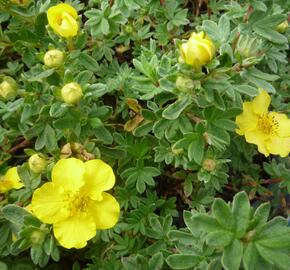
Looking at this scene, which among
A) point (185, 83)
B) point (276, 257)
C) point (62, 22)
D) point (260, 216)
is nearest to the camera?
point (276, 257)

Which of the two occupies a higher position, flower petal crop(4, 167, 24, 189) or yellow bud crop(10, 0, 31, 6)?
yellow bud crop(10, 0, 31, 6)

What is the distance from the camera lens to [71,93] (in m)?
1.47

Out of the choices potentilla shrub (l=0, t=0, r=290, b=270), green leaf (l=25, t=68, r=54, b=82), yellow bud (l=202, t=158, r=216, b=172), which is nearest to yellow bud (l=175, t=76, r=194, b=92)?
potentilla shrub (l=0, t=0, r=290, b=270)

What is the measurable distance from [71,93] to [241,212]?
62cm

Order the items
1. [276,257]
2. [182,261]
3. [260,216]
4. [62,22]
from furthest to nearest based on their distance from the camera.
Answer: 1. [62,22]
2. [182,261]
3. [260,216]
4. [276,257]

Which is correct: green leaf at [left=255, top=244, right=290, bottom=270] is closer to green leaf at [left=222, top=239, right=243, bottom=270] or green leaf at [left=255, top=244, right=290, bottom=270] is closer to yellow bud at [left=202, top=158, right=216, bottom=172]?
green leaf at [left=222, top=239, right=243, bottom=270]

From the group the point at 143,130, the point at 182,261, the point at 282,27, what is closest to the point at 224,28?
the point at 282,27

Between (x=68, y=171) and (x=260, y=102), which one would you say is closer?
(x=68, y=171)

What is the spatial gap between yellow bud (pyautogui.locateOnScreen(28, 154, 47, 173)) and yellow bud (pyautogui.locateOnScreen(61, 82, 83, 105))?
20 centimetres

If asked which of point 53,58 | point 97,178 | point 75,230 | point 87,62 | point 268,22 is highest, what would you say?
point 268,22

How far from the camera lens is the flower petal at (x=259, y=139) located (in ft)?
5.98

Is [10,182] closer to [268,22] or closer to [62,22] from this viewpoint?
[62,22]

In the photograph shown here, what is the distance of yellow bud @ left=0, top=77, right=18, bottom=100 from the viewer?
1679 millimetres

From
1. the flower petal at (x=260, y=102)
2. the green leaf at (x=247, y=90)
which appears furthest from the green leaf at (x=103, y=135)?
the flower petal at (x=260, y=102)
